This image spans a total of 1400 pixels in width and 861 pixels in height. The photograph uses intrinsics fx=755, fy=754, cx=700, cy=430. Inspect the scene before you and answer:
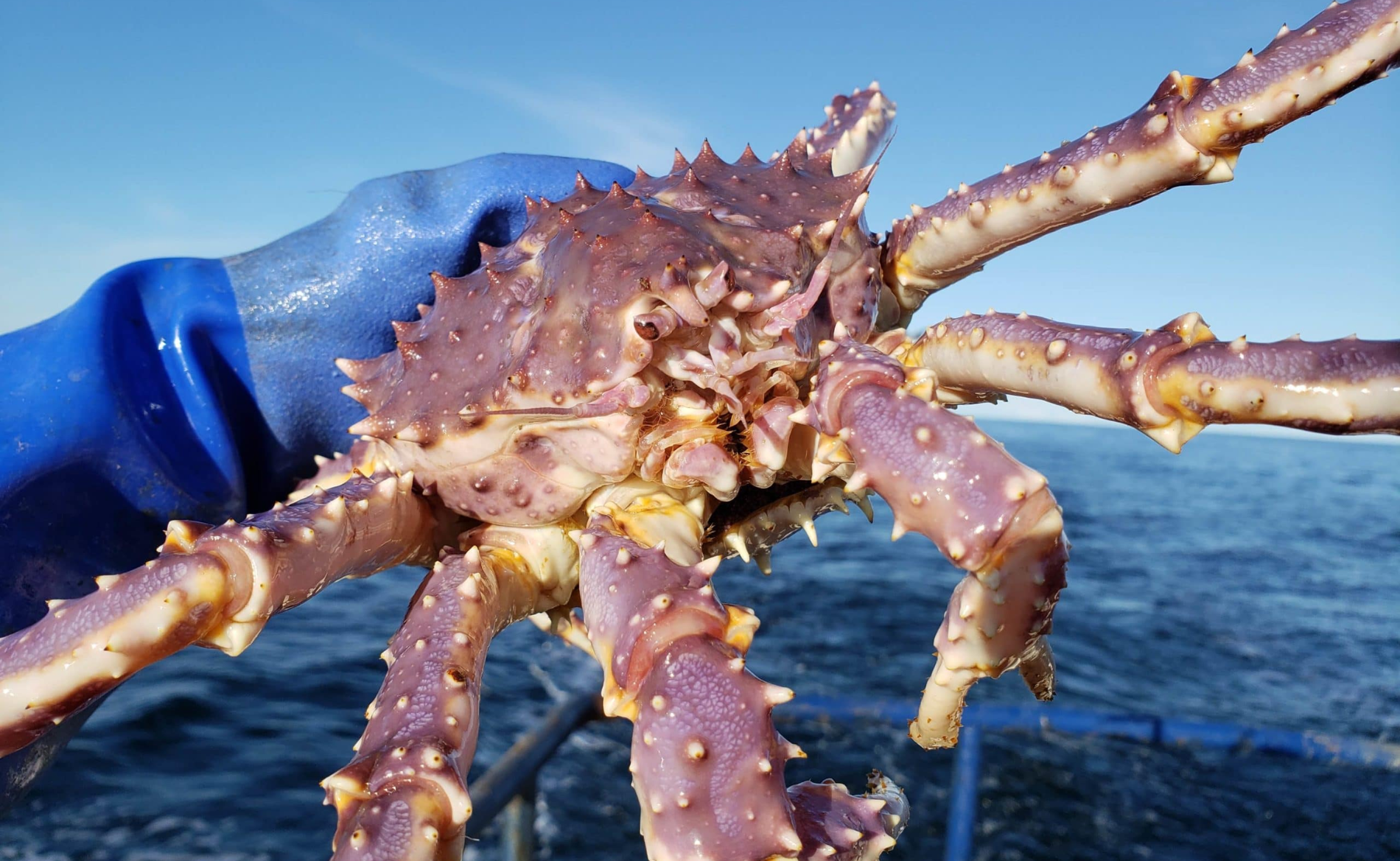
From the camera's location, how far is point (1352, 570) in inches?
726

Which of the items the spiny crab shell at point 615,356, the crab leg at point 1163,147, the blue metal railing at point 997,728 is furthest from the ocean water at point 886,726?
the spiny crab shell at point 615,356

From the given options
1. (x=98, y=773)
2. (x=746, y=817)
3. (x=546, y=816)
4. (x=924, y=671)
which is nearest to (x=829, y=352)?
(x=746, y=817)

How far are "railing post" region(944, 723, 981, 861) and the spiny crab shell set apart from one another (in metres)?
2.37

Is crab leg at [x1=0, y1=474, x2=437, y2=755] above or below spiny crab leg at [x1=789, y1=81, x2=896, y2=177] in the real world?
below

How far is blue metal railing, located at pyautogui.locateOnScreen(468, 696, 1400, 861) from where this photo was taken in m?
3.17

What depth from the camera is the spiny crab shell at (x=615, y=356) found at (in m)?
1.47

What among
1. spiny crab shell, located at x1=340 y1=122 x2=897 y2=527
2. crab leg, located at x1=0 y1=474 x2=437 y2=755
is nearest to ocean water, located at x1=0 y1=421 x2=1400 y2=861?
spiny crab shell, located at x1=340 y1=122 x2=897 y2=527

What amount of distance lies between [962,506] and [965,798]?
9.12 ft

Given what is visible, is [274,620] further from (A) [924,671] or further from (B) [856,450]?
(B) [856,450]

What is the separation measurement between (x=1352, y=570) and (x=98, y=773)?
2439 centimetres

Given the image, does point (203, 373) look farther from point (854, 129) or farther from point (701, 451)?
point (854, 129)

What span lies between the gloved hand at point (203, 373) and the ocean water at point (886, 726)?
3.39 m

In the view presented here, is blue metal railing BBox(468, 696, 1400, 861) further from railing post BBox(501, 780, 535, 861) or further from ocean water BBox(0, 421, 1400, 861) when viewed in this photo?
ocean water BBox(0, 421, 1400, 861)

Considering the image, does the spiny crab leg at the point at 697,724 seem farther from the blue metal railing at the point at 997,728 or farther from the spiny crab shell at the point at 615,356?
the blue metal railing at the point at 997,728
